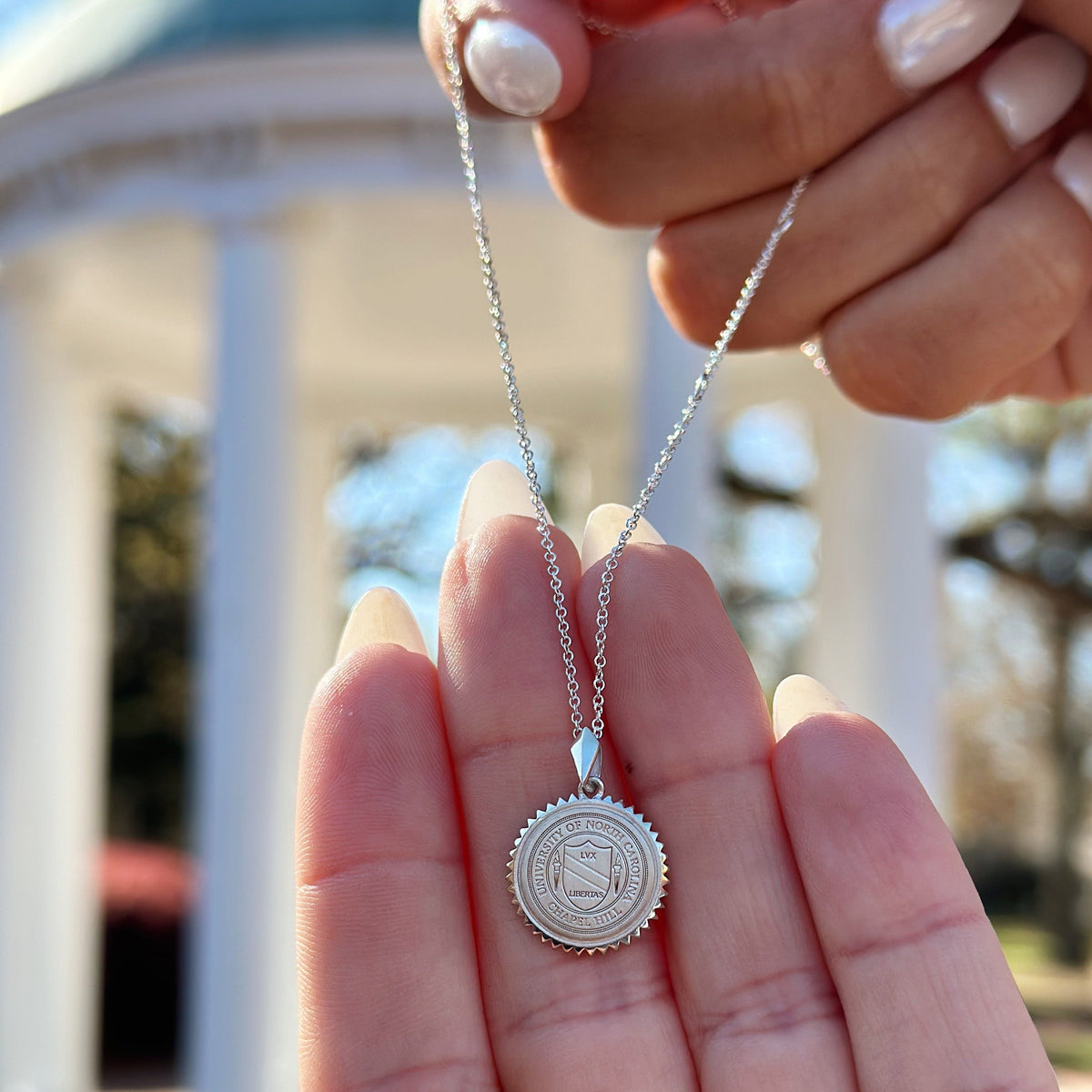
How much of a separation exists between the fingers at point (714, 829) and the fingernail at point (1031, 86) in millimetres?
1187

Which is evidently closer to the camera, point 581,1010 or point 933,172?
point 581,1010

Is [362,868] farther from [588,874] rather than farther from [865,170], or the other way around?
[865,170]

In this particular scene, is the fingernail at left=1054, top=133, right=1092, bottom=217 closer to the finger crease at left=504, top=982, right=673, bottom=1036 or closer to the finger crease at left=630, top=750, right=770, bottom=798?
the finger crease at left=630, top=750, right=770, bottom=798

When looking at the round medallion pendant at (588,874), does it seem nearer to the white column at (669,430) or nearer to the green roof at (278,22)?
the white column at (669,430)

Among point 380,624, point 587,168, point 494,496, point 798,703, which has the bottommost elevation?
point 798,703

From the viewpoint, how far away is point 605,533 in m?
3.06

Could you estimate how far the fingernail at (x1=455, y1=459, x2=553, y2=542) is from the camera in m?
3.12

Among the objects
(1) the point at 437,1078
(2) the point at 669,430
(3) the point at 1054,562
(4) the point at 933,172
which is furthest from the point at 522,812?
(3) the point at 1054,562

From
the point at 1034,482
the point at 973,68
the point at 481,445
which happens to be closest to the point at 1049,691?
the point at 1034,482

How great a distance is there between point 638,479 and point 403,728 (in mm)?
7452

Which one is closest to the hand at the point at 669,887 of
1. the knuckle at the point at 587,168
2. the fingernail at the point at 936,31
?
the knuckle at the point at 587,168

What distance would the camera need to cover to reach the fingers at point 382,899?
100 inches

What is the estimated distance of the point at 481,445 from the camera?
25.6 m

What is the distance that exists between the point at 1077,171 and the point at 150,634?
2857 cm
